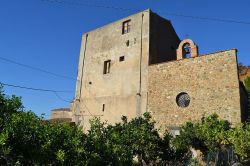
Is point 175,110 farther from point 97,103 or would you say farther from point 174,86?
point 97,103

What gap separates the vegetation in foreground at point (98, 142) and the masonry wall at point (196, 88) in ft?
5.03

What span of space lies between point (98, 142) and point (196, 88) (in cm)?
1002

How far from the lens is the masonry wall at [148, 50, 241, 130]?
17641 mm

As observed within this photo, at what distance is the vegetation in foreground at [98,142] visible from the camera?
8281 millimetres

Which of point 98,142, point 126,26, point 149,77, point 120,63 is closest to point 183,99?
point 149,77

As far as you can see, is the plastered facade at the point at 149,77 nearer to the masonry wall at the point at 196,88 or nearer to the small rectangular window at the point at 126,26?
the masonry wall at the point at 196,88

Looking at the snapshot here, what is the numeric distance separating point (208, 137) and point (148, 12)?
11603 millimetres

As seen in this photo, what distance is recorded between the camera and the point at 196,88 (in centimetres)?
1903

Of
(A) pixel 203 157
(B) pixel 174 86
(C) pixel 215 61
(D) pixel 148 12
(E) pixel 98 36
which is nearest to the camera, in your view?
(A) pixel 203 157

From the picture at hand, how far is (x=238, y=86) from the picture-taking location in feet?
57.0

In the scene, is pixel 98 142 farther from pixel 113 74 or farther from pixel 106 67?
pixel 106 67

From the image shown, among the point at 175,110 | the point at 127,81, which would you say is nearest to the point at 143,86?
the point at 127,81

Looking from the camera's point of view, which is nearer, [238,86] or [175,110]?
[238,86]

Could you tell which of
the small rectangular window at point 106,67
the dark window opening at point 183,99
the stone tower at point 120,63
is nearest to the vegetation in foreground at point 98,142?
the dark window opening at point 183,99
